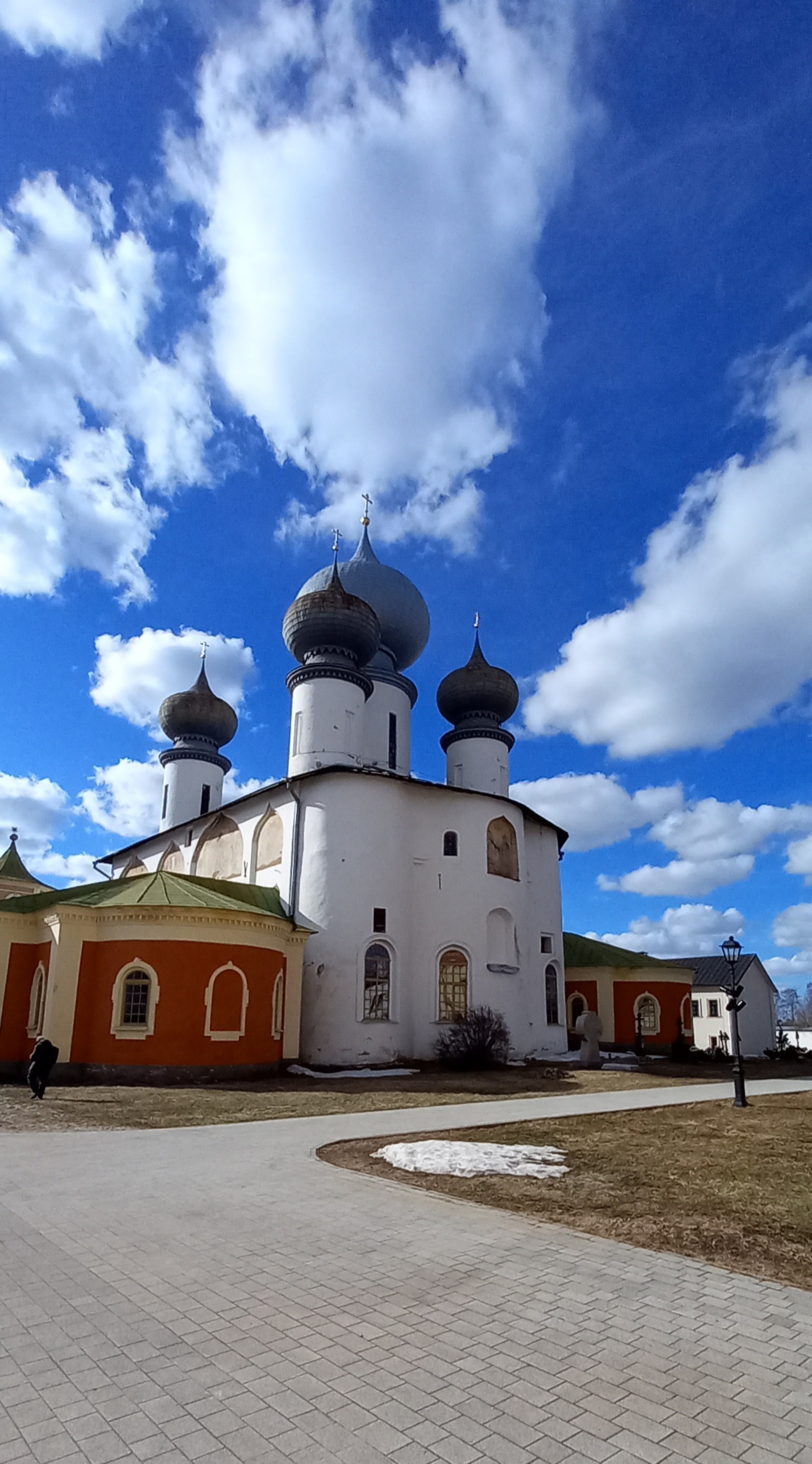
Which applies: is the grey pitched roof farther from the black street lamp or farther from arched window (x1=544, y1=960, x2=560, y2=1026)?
the black street lamp

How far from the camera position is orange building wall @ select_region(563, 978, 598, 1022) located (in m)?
33.8

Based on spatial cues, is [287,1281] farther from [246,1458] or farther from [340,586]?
[340,586]

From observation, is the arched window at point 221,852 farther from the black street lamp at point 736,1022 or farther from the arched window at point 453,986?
the black street lamp at point 736,1022

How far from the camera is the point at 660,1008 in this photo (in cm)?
3344

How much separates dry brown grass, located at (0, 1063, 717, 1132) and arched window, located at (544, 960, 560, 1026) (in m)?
7.44

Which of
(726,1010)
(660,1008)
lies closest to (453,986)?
(660,1008)

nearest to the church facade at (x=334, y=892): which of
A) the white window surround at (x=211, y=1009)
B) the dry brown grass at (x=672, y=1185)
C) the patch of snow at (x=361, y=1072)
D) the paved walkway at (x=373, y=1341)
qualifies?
the white window surround at (x=211, y=1009)

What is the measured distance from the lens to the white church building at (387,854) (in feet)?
80.5

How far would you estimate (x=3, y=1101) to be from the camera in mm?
14641

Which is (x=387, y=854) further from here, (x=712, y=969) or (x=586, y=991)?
(x=712, y=969)

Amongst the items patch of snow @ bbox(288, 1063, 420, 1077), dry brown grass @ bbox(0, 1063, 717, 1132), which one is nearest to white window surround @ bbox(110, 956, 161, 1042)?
dry brown grass @ bbox(0, 1063, 717, 1132)

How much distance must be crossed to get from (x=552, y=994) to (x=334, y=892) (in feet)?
32.9

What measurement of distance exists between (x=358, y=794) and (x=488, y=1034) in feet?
25.2

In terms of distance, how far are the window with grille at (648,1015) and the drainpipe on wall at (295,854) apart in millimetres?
15633
